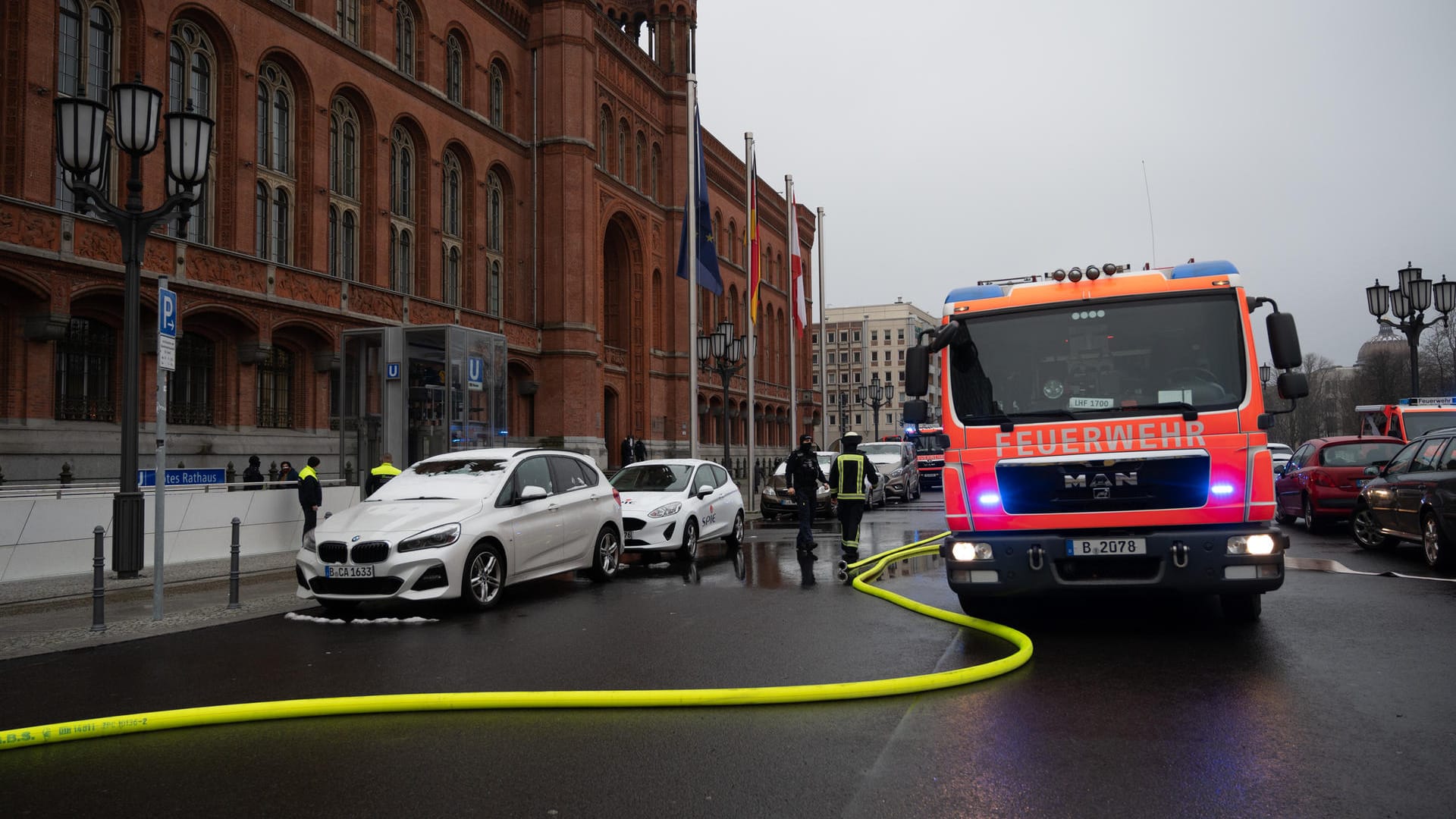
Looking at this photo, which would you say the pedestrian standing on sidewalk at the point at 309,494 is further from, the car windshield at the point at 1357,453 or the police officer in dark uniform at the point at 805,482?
the car windshield at the point at 1357,453

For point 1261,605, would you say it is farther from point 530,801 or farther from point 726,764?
point 530,801

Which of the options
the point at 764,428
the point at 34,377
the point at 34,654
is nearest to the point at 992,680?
the point at 34,654

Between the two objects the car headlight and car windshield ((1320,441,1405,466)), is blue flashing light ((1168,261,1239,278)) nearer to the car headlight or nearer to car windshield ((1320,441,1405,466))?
the car headlight

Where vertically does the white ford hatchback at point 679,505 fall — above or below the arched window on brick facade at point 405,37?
below

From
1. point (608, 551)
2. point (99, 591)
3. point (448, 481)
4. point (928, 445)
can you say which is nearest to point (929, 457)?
point (928, 445)

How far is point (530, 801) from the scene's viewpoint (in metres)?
4.18

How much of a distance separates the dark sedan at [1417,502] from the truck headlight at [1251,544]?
538 cm

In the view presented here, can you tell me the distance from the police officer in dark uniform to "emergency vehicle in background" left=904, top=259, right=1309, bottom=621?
5104 millimetres

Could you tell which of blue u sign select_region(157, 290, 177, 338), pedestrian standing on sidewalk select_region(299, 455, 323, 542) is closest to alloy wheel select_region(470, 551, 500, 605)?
blue u sign select_region(157, 290, 177, 338)

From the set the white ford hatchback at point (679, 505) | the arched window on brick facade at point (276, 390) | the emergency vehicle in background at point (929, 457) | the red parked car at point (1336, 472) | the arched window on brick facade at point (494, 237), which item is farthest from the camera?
the emergency vehicle in background at point (929, 457)

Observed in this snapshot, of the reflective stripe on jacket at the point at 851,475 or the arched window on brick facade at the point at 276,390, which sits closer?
the reflective stripe on jacket at the point at 851,475

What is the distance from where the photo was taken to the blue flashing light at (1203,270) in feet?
25.8

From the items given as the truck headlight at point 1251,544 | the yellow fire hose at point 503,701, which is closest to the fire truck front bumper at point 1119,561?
the truck headlight at point 1251,544

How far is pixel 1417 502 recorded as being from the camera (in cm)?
1207
